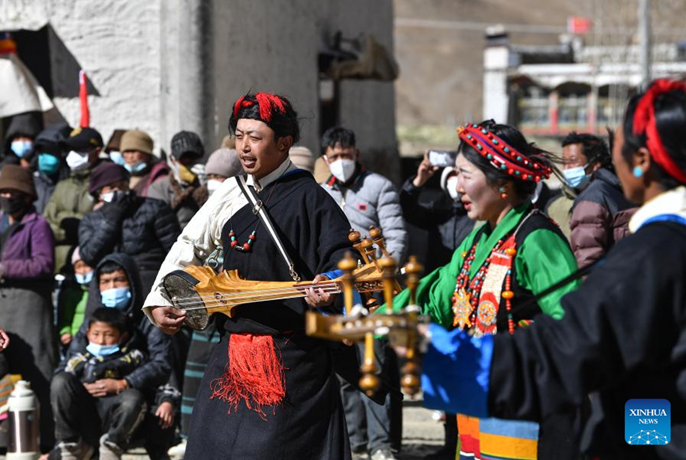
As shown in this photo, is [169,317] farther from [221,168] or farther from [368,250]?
[221,168]

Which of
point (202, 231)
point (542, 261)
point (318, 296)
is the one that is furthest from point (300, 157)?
point (542, 261)

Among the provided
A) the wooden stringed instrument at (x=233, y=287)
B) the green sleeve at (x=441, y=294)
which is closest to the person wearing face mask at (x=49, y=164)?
the wooden stringed instrument at (x=233, y=287)

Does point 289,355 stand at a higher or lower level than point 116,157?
lower

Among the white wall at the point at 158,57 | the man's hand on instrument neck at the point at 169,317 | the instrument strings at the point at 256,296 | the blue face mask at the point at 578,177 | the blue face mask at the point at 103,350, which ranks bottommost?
the blue face mask at the point at 103,350

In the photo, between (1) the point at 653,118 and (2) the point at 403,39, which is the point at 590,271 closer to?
(1) the point at 653,118

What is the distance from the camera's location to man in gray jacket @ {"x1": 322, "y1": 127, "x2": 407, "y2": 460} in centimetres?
741

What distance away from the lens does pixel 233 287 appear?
15.0 ft

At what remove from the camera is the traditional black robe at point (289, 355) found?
15.0 feet

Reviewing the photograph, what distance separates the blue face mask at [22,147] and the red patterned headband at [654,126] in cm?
735

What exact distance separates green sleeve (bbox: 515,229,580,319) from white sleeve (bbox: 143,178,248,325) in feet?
4.46

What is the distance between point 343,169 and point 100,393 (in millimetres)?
2196

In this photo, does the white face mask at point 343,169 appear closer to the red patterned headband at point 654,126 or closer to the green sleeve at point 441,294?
the green sleeve at point 441,294

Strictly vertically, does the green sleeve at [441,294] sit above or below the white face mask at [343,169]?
below

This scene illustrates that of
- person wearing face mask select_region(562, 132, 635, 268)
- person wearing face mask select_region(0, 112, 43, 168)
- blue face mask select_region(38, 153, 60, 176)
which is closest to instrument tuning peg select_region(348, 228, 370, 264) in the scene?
person wearing face mask select_region(562, 132, 635, 268)
